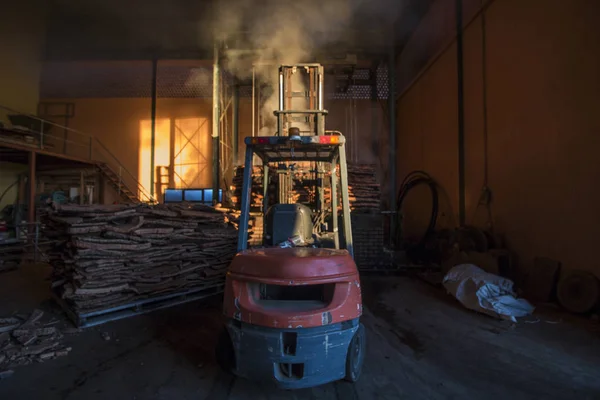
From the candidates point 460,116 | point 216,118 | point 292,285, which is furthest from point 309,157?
point 216,118

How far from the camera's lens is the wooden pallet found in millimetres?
4879

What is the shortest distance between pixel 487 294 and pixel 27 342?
22.7ft

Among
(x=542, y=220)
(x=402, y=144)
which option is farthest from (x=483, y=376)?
(x=402, y=144)

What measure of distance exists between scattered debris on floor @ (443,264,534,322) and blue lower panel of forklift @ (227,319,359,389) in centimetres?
387

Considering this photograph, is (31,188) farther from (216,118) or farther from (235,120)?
(235,120)

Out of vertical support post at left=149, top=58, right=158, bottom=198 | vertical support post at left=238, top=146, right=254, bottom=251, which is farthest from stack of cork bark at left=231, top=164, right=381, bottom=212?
vertical support post at left=149, top=58, right=158, bottom=198

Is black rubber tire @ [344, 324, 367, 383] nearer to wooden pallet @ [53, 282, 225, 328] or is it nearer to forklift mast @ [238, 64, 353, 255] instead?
forklift mast @ [238, 64, 353, 255]

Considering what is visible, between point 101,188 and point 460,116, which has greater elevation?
point 460,116

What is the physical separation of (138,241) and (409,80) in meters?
12.8

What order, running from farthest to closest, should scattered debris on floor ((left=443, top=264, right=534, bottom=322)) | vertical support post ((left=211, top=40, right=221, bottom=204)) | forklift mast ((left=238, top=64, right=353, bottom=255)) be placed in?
vertical support post ((left=211, top=40, right=221, bottom=204))
scattered debris on floor ((left=443, top=264, right=534, bottom=322))
forklift mast ((left=238, top=64, right=353, bottom=255))

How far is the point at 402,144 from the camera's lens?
49.5 ft

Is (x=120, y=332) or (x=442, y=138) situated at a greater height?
(x=442, y=138)

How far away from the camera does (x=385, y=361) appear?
153 inches

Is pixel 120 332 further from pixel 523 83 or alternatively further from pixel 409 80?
pixel 409 80
